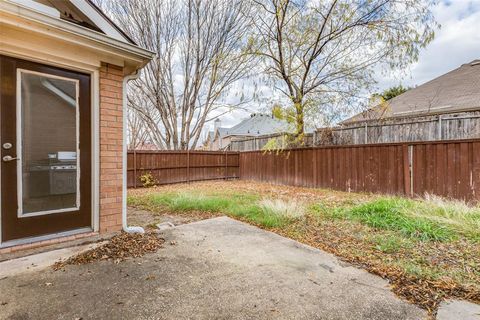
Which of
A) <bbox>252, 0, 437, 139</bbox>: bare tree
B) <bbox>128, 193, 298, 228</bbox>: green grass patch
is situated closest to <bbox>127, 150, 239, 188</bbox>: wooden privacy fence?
<bbox>128, 193, 298, 228</bbox>: green grass patch

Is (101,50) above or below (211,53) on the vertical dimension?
below

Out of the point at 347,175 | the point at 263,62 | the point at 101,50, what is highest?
the point at 263,62

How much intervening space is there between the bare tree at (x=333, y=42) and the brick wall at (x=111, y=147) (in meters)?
6.23

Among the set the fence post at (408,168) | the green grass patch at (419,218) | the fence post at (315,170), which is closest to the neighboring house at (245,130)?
the fence post at (315,170)

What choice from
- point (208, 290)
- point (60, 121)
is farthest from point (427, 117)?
point (60, 121)

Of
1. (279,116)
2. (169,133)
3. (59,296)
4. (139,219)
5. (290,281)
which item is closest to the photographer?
(59,296)

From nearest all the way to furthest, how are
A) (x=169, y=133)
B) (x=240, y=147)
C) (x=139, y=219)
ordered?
(x=139, y=219), (x=169, y=133), (x=240, y=147)

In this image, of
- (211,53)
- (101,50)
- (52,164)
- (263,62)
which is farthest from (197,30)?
(52,164)

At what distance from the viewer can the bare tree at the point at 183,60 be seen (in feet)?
35.8

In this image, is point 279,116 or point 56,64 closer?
point 56,64

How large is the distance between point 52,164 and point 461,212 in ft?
18.4

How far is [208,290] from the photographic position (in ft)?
6.52

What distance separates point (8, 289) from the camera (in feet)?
6.32

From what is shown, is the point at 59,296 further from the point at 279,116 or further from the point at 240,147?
the point at 240,147
